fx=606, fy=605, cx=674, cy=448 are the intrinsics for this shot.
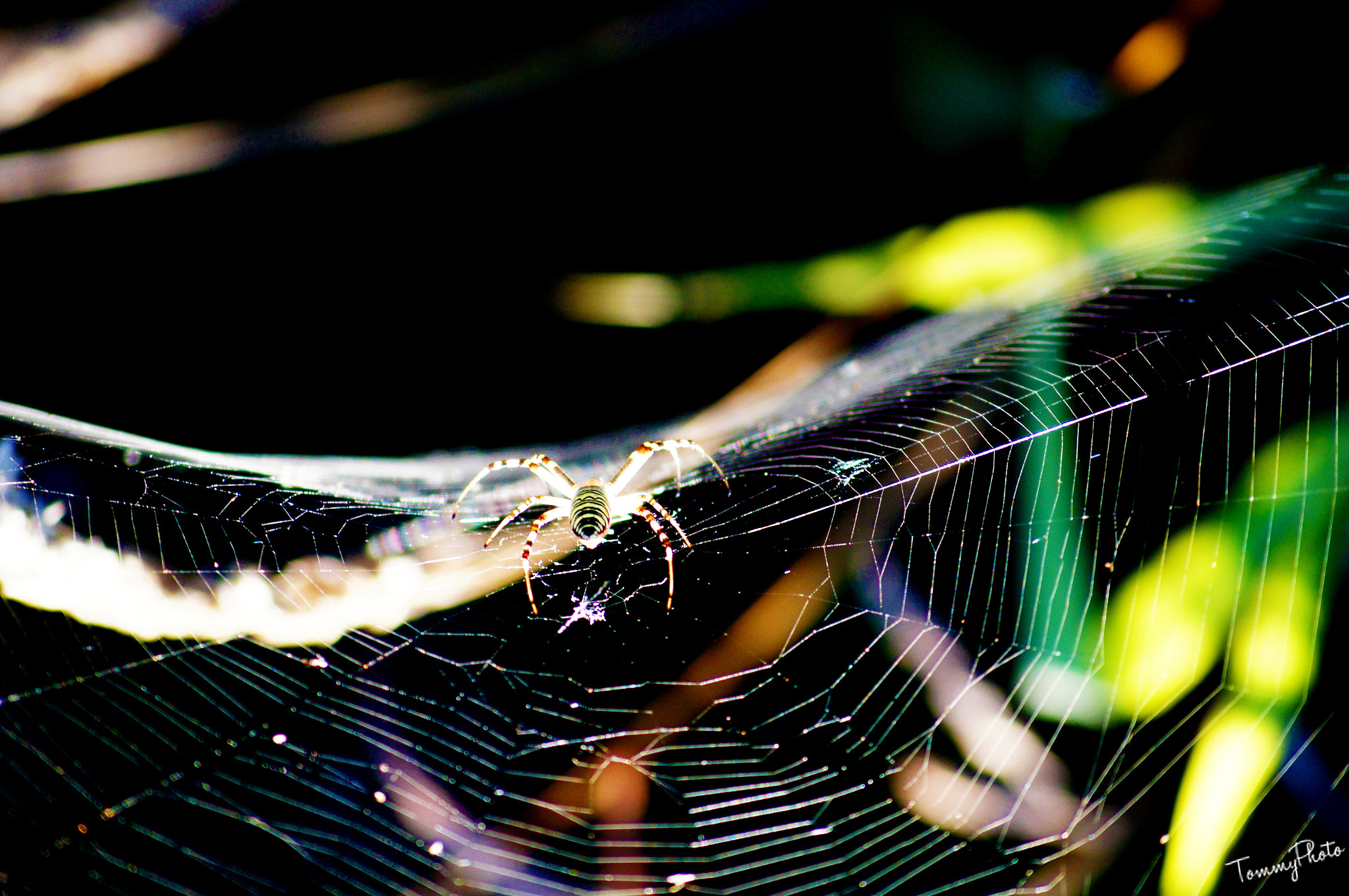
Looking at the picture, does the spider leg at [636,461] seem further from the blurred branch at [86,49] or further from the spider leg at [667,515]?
the blurred branch at [86,49]

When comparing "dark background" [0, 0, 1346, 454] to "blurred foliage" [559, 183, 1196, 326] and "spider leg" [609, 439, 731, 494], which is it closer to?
"blurred foliage" [559, 183, 1196, 326]

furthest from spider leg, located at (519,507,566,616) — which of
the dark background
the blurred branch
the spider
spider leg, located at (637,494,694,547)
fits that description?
the dark background

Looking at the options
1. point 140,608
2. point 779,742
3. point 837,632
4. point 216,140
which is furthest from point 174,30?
point 837,632

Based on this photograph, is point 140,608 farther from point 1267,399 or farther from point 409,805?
point 1267,399

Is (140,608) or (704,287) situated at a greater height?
(704,287)
